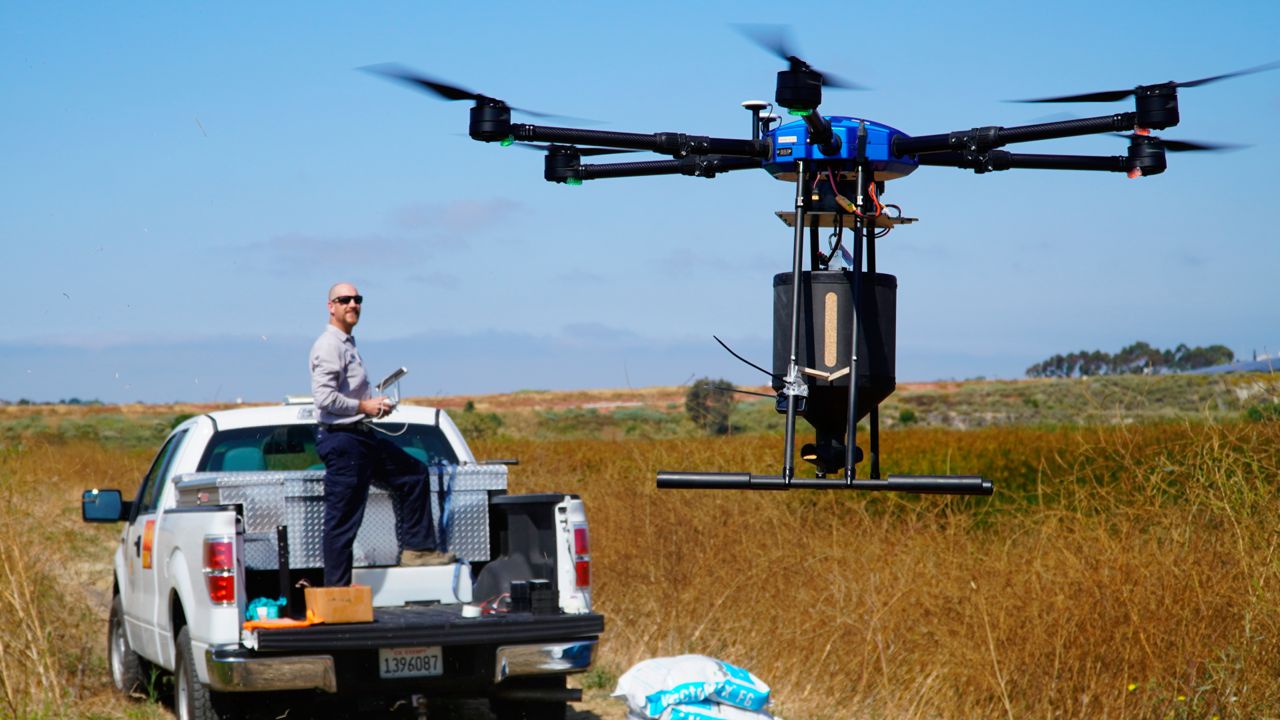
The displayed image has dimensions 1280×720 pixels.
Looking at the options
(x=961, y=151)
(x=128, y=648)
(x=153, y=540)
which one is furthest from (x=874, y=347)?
(x=128, y=648)

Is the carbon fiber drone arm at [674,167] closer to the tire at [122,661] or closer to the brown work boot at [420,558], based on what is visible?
the brown work boot at [420,558]

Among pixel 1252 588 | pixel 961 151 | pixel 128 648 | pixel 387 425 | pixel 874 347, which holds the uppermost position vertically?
pixel 961 151

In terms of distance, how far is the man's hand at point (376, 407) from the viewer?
7.77 m

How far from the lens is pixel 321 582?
26.6 feet

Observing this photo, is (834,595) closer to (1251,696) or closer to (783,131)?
(1251,696)

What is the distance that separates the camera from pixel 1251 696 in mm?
8445

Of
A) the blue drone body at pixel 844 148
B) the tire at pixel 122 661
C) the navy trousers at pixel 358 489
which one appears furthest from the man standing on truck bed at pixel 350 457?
the blue drone body at pixel 844 148

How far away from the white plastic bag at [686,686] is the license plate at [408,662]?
42.0 inches

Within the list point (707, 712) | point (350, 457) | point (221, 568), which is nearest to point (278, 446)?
point (350, 457)

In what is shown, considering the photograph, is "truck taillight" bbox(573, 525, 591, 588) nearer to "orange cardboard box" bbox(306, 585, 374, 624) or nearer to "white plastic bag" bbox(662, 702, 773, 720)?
"orange cardboard box" bbox(306, 585, 374, 624)

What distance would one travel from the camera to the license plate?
7.22 meters

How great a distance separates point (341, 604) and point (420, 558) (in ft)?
2.80

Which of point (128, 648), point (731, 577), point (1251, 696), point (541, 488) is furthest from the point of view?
point (541, 488)

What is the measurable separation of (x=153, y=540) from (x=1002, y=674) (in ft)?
16.7
